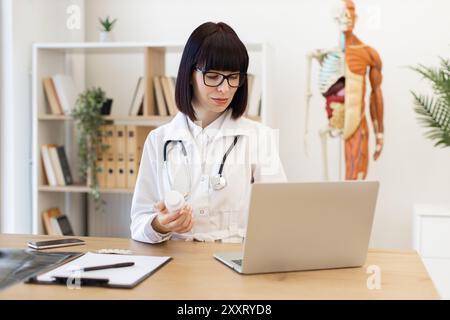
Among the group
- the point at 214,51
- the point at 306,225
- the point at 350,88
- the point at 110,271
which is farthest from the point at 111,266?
the point at 350,88

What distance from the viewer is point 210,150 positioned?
1.98 m

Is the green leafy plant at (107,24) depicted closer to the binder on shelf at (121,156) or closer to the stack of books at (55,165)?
the binder on shelf at (121,156)

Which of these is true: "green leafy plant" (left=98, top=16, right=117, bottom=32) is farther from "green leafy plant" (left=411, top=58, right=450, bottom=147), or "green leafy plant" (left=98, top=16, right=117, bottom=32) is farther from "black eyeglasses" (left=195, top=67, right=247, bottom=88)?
"black eyeglasses" (left=195, top=67, right=247, bottom=88)

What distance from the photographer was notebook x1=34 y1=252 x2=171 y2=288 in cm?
139

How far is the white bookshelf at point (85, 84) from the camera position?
148 inches

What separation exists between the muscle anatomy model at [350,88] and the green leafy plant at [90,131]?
1377mm

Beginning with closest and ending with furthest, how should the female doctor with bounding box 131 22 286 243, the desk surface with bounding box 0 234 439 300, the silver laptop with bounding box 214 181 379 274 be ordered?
the desk surface with bounding box 0 234 439 300
the silver laptop with bounding box 214 181 379 274
the female doctor with bounding box 131 22 286 243

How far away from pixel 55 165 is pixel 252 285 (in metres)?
2.78

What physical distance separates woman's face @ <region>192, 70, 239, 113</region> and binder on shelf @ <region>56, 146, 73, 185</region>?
215 cm

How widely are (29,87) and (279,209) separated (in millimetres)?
2859

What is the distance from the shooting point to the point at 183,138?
1.98m

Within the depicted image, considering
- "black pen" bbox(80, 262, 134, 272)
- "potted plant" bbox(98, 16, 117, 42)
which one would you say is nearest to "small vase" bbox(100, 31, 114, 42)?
"potted plant" bbox(98, 16, 117, 42)
